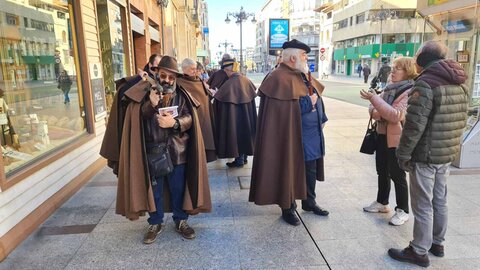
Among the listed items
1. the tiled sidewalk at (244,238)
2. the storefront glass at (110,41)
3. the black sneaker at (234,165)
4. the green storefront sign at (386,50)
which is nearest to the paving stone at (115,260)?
the tiled sidewalk at (244,238)

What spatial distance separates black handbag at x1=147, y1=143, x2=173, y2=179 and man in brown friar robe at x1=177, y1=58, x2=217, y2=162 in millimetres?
751

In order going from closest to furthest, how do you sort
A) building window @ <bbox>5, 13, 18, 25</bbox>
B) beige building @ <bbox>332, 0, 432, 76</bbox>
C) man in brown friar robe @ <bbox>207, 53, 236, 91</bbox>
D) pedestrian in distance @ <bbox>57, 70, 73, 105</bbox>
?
building window @ <bbox>5, 13, 18, 25</bbox>, pedestrian in distance @ <bbox>57, 70, 73, 105</bbox>, man in brown friar robe @ <bbox>207, 53, 236, 91</bbox>, beige building @ <bbox>332, 0, 432, 76</bbox>

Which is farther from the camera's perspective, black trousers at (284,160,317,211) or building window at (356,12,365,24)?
building window at (356,12,365,24)

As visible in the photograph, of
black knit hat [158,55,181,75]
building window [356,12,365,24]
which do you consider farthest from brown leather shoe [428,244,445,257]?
building window [356,12,365,24]

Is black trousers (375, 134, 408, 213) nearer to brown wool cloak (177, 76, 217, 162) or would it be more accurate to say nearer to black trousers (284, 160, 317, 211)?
black trousers (284, 160, 317, 211)

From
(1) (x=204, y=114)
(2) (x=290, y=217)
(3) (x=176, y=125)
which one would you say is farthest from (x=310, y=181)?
(3) (x=176, y=125)

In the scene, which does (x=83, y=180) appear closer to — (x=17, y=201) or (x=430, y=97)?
(x=17, y=201)

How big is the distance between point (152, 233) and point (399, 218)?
8.52ft

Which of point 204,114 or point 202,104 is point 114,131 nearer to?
point 204,114

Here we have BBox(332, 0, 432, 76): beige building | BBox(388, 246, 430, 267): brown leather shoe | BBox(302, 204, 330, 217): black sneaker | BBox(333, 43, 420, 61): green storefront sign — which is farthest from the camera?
BBox(333, 43, 420, 61): green storefront sign

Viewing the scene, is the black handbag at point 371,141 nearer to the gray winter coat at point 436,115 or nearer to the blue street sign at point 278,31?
the gray winter coat at point 436,115

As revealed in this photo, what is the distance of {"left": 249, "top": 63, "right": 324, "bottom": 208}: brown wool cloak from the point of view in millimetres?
3621

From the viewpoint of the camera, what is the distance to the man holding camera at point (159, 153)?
3.21 meters

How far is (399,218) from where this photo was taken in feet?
12.5
